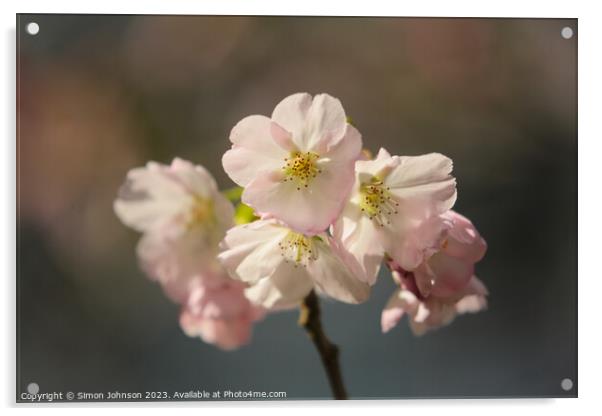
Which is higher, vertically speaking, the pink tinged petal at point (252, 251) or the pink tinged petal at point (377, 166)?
the pink tinged petal at point (377, 166)

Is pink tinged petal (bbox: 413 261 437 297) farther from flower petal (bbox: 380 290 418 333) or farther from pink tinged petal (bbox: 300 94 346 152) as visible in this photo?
pink tinged petal (bbox: 300 94 346 152)

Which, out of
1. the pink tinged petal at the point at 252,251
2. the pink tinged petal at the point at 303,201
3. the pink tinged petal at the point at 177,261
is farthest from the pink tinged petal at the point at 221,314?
the pink tinged petal at the point at 303,201

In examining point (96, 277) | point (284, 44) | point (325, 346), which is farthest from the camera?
point (96, 277)

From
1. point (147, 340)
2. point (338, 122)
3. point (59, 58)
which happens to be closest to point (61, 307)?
point (147, 340)

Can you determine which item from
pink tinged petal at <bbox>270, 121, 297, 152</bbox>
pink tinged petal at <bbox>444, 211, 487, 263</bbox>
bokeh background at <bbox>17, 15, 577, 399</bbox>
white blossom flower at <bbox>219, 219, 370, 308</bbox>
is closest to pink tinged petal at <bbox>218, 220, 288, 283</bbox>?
white blossom flower at <bbox>219, 219, 370, 308</bbox>

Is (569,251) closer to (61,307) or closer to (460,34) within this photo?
(460,34)

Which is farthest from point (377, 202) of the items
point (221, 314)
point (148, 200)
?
point (148, 200)

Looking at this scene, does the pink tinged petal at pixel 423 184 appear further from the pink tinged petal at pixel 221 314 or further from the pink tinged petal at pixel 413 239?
the pink tinged petal at pixel 221 314
